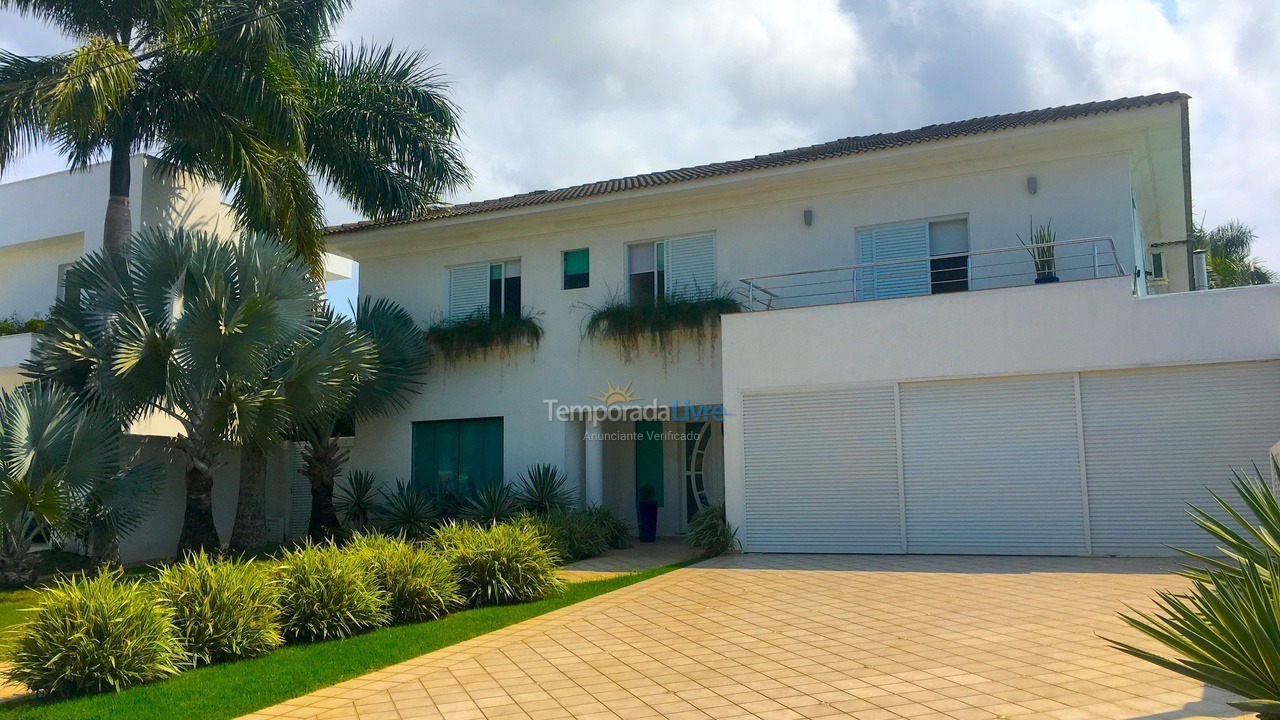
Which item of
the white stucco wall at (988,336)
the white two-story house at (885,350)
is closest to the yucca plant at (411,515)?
the white two-story house at (885,350)

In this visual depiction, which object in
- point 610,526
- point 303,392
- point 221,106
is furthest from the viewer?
point 610,526

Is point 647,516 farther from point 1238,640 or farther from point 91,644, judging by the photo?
point 1238,640

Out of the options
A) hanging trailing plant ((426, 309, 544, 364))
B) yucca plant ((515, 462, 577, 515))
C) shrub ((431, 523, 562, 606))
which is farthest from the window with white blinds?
shrub ((431, 523, 562, 606))

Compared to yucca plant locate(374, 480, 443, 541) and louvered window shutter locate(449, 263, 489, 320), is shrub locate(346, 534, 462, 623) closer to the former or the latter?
yucca plant locate(374, 480, 443, 541)

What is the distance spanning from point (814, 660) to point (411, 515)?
10.6m

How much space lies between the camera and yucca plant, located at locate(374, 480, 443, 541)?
53.2ft

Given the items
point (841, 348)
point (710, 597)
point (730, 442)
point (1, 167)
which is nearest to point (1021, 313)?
point (841, 348)

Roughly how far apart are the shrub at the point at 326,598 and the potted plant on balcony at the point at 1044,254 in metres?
9.94

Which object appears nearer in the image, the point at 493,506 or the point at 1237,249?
the point at 493,506

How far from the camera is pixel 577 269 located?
58.4ft

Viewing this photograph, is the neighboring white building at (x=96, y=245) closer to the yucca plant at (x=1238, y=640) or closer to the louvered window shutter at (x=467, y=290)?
the louvered window shutter at (x=467, y=290)

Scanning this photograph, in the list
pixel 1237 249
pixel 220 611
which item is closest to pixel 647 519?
pixel 220 611

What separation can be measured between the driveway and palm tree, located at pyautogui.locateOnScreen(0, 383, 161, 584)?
6.87 metres

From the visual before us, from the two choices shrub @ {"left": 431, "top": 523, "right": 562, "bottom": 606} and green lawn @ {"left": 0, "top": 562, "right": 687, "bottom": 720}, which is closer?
green lawn @ {"left": 0, "top": 562, "right": 687, "bottom": 720}
